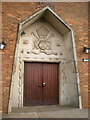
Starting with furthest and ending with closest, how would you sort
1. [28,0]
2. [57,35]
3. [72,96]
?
[57,35], [72,96], [28,0]

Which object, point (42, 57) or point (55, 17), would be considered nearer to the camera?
point (55, 17)

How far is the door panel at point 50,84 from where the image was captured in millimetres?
7379

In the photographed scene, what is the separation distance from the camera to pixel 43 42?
7.39 m

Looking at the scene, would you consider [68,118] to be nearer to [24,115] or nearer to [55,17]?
[24,115]

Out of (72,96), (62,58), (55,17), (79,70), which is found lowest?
(72,96)

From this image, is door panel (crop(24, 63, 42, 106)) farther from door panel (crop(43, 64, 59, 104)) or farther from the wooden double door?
door panel (crop(43, 64, 59, 104))

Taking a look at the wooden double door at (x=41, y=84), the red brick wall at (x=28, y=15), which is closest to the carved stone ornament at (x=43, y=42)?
the wooden double door at (x=41, y=84)

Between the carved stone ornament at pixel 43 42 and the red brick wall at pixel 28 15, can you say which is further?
the carved stone ornament at pixel 43 42

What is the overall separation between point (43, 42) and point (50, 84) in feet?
6.22

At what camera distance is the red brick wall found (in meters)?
6.13

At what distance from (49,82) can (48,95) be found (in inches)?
22.6

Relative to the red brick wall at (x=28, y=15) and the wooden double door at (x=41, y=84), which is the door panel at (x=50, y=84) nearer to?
the wooden double door at (x=41, y=84)

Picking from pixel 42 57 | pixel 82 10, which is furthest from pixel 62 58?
pixel 82 10

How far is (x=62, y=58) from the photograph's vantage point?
7.50 m
